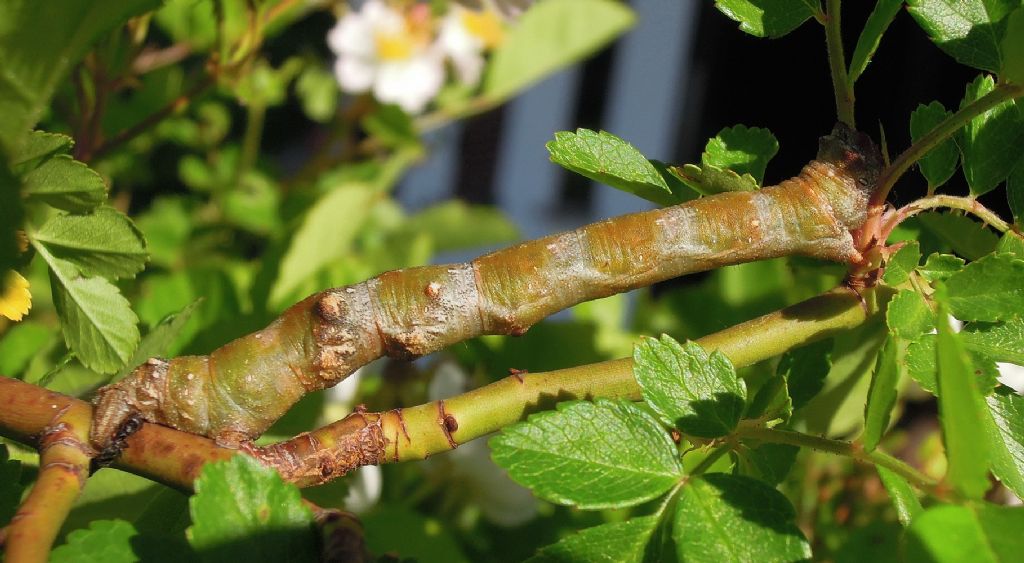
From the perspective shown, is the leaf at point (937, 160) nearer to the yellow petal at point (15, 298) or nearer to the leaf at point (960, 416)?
the leaf at point (960, 416)

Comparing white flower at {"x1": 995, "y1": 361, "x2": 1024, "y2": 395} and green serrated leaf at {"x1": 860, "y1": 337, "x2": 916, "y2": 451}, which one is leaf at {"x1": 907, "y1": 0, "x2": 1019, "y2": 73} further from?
white flower at {"x1": 995, "y1": 361, "x2": 1024, "y2": 395}

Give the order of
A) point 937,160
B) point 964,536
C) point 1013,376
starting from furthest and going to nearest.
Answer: point 1013,376
point 937,160
point 964,536

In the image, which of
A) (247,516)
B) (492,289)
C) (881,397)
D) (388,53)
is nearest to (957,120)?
(881,397)

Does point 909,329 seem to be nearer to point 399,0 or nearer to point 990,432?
point 990,432

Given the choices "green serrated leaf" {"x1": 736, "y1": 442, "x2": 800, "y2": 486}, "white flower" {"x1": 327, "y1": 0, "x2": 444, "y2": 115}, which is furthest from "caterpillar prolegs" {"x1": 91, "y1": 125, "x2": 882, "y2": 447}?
"white flower" {"x1": 327, "y1": 0, "x2": 444, "y2": 115}

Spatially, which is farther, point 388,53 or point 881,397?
point 388,53

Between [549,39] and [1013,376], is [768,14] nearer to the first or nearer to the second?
[1013,376]
